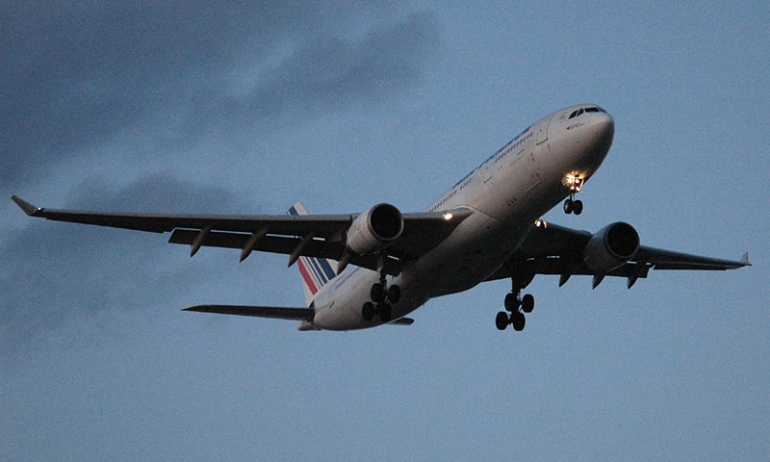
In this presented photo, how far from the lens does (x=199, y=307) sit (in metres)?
38.8

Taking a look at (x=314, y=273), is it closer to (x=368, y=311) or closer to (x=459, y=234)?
(x=368, y=311)

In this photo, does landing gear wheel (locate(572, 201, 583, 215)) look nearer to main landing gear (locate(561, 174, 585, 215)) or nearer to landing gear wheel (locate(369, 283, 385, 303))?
main landing gear (locate(561, 174, 585, 215))

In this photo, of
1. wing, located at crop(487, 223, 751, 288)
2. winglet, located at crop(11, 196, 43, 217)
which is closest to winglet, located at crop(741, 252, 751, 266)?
wing, located at crop(487, 223, 751, 288)

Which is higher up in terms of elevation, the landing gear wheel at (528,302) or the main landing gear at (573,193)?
the main landing gear at (573,193)

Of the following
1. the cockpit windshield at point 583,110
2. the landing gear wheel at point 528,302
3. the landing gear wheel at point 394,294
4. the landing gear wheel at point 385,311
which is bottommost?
the landing gear wheel at point 385,311

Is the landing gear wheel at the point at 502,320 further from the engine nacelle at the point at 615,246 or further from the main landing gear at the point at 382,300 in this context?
the main landing gear at the point at 382,300

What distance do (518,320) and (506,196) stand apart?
8.76 metres

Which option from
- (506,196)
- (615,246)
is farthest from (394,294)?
Answer: (615,246)

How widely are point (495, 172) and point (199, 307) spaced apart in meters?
11.7


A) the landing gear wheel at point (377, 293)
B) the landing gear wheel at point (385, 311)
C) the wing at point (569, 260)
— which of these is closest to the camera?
the landing gear wheel at point (377, 293)

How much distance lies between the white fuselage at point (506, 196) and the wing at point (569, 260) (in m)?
3.62

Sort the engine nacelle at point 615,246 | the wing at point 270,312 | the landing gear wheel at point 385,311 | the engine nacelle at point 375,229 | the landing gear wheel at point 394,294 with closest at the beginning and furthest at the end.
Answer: the engine nacelle at point 375,229 → the landing gear wheel at point 394,294 → the landing gear wheel at point 385,311 → the engine nacelle at point 615,246 → the wing at point 270,312

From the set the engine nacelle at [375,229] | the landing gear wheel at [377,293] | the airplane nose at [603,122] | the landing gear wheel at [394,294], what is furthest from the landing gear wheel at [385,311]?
the airplane nose at [603,122]

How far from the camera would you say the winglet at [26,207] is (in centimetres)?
2972
